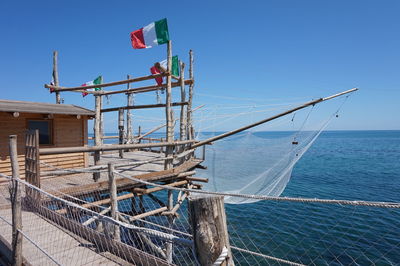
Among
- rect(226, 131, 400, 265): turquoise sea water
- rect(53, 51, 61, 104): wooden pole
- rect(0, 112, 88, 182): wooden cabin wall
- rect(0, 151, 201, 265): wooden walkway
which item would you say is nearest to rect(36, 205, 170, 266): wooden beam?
rect(0, 151, 201, 265): wooden walkway

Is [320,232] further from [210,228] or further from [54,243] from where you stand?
[210,228]

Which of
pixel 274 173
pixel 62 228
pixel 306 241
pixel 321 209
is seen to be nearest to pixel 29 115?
pixel 62 228

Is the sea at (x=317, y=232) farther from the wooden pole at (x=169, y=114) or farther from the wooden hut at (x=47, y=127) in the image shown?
the wooden hut at (x=47, y=127)

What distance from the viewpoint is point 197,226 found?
1941 millimetres

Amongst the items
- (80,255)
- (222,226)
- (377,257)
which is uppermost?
(222,226)

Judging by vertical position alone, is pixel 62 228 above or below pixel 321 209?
above

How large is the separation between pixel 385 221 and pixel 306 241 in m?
4.44

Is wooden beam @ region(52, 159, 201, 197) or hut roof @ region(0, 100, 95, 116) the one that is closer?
wooden beam @ region(52, 159, 201, 197)

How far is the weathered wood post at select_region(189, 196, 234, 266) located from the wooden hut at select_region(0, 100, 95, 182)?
8.78 metres

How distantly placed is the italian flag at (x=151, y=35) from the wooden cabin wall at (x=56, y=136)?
166 inches

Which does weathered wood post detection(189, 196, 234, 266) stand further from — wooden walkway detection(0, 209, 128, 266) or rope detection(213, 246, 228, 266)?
wooden walkway detection(0, 209, 128, 266)

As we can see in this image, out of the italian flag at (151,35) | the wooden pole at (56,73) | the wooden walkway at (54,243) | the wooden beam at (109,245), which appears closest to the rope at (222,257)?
the wooden beam at (109,245)

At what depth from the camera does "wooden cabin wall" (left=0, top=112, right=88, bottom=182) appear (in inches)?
342

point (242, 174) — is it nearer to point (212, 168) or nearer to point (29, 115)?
point (212, 168)
